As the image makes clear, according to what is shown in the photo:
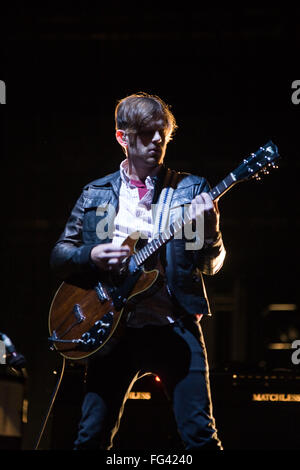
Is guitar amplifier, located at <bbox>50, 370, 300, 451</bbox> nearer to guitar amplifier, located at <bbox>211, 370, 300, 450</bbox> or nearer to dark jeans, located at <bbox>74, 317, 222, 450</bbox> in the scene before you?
guitar amplifier, located at <bbox>211, 370, 300, 450</bbox>

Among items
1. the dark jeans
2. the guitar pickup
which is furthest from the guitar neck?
the dark jeans

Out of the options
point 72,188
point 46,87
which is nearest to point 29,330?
point 72,188

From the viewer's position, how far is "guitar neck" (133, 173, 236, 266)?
10.2ft

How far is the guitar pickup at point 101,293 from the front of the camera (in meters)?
3.18

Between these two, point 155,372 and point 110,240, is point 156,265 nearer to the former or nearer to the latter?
point 110,240

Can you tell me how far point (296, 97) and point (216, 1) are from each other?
1.35m

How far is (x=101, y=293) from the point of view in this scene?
10.5 ft

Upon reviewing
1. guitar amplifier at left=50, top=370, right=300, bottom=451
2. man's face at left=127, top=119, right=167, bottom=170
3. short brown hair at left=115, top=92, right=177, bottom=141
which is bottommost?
guitar amplifier at left=50, top=370, right=300, bottom=451

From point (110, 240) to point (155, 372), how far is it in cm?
72

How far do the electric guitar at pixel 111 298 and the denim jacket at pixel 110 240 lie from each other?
0.27 ft

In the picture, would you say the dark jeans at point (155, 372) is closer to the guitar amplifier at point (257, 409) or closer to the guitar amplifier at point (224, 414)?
the guitar amplifier at point (224, 414)

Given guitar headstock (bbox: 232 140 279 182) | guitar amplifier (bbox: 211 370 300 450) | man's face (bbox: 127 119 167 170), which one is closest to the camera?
guitar headstock (bbox: 232 140 279 182)

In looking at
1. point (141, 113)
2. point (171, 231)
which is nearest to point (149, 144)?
point (141, 113)

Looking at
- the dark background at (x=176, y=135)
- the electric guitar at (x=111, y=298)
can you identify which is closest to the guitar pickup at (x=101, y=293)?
the electric guitar at (x=111, y=298)
